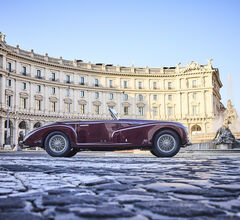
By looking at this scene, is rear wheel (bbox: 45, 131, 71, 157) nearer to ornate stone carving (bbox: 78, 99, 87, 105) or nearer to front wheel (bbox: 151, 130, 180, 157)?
front wheel (bbox: 151, 130, 180, 157)

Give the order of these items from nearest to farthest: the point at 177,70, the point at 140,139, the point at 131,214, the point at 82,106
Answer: the point at 131,214 < the point at 140,139 < the point at 82,106 < the point at 177,70

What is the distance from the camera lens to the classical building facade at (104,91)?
170 ft

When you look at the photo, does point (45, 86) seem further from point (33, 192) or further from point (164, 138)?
point (33, 192)

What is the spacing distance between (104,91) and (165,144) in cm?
5439

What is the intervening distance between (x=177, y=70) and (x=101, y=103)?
18.2 metres

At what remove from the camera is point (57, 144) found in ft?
27.6

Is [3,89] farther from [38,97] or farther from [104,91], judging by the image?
[104,91]

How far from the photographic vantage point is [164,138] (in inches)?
321

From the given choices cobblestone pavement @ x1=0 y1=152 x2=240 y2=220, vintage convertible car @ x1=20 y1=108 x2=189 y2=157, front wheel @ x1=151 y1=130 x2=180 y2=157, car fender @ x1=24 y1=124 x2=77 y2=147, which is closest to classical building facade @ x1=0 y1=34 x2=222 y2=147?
car fender @ x1=24 y1=124 x2=77 y2=147

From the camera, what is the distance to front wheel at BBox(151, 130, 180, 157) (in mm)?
8086

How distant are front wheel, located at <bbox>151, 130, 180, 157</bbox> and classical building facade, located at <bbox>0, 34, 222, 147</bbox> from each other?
4479 centimetres

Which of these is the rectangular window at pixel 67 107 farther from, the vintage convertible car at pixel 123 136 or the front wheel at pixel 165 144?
the front wheel at pixel 165 144

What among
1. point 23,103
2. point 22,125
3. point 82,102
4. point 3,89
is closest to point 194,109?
point 82,102

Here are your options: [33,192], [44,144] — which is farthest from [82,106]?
[33,192]
